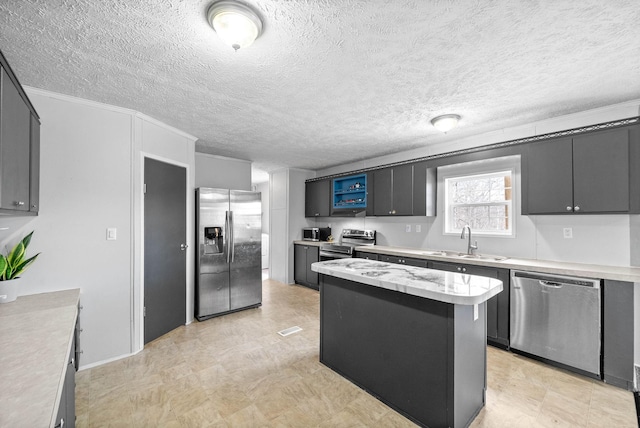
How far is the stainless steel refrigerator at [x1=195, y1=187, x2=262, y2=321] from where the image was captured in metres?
3.84

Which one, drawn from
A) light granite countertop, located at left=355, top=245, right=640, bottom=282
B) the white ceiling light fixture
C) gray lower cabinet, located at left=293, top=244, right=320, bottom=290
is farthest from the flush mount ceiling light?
gray lower cabinet, located at left=293, top=244, right=320, bottom=290

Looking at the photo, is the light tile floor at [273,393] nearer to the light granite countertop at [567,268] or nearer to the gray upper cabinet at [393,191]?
the light granite countertop at [567,268]

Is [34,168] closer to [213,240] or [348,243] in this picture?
[213,240]

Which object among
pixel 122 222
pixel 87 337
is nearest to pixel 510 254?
pixel 122 222

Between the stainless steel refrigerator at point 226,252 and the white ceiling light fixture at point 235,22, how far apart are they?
8.58 ft

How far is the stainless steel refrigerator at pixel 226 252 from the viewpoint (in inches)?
151

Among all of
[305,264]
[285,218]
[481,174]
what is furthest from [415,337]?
→ [285,218]

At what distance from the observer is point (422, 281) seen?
1962 millimetres

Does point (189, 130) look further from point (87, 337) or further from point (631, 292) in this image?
point (631, 292)

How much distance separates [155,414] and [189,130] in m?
2.95

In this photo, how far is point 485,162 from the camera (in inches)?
143

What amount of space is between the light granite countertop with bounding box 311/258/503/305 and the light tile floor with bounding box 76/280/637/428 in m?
0.94

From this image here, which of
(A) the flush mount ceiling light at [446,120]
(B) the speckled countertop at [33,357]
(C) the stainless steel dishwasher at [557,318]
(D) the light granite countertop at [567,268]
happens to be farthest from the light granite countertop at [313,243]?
(B) the speckled countertop at [33,357]

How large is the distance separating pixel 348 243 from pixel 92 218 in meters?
3.87
